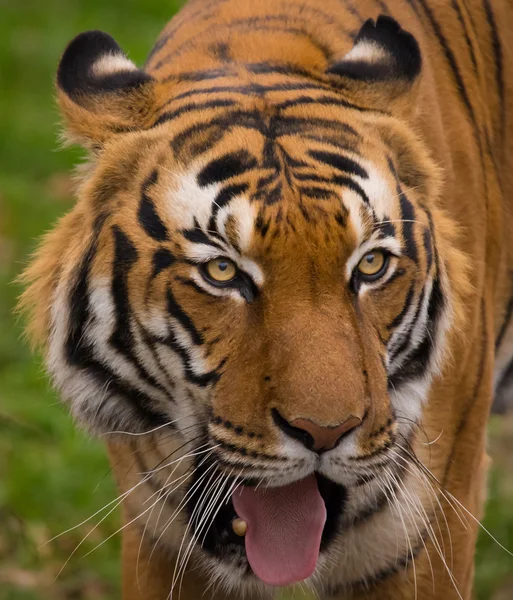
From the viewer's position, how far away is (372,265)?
2291 millimetres

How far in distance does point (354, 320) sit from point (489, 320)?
791 millimetres

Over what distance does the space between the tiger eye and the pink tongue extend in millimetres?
431

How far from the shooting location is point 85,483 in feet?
13.2

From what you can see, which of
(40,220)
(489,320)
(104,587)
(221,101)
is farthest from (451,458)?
(40,220)

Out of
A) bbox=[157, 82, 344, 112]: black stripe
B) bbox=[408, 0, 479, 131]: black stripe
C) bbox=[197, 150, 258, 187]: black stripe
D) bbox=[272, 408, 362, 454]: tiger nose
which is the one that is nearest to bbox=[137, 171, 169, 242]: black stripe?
bbox=[197, 150, 258, 187]: black stripe

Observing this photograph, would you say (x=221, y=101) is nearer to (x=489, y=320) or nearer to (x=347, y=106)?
(x=347, y=106)

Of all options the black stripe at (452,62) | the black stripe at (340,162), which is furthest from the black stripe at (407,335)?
the black stripe at (452,62)

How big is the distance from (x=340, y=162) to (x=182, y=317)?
0.43 m

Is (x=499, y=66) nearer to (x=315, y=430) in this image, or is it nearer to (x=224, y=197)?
(x=224, y=197)

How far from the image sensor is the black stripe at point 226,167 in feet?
7.57

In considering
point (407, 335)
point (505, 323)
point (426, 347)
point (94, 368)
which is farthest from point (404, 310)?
point (505, 323)

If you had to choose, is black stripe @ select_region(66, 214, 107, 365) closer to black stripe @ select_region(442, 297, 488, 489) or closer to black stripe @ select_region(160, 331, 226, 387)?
black stripe @ select_region(160, 331, 226, 387)

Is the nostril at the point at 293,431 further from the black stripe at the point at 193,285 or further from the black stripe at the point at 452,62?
the black stripe at the point at 452,62

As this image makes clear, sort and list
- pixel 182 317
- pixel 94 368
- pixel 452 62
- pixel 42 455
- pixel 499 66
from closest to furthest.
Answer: pixel 182 317, pixel 94 368, pixel 452 62, pixel 499 66, pixel 42 455
